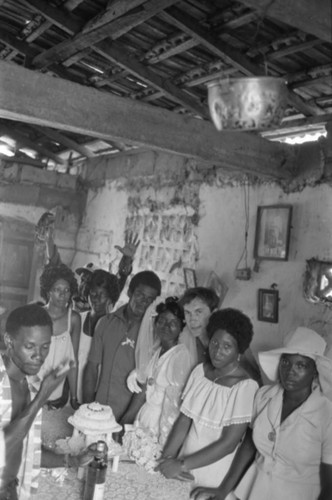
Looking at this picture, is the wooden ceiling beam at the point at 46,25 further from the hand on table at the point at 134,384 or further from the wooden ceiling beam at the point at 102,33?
the hand on table at the point at 134,384

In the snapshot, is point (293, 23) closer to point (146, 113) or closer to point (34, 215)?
point (146, 113)

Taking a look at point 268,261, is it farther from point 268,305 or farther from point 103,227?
point 103,227

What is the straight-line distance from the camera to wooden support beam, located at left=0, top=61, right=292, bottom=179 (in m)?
3.10

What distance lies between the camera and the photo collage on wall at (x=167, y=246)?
5664mm

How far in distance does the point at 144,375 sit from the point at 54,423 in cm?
66

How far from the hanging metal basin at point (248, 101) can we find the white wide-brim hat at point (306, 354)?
4.42 feet

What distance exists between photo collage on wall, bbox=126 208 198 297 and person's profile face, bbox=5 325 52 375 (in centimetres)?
320

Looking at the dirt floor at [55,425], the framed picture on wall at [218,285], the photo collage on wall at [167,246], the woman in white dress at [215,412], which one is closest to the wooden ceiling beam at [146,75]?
the photo collage on wall at [167,246]

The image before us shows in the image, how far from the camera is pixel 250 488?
3.05m

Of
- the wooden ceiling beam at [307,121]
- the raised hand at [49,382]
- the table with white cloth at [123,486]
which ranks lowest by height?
the table with white cloth at [123,486]

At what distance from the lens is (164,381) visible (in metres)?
3.46

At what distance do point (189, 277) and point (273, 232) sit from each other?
1.18m

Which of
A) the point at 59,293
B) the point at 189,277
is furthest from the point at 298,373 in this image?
the point at 189,277

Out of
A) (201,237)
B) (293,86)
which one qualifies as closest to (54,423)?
(201,237)
